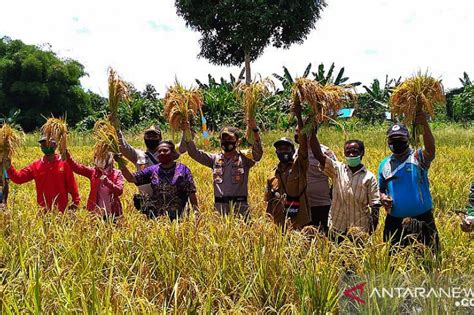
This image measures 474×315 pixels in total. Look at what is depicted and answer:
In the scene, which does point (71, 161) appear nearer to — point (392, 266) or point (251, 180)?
point (392, 266)

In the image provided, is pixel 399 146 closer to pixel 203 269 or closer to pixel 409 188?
pixel 409 188

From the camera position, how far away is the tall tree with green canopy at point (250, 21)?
22266mm

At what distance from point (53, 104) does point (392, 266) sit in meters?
30.8

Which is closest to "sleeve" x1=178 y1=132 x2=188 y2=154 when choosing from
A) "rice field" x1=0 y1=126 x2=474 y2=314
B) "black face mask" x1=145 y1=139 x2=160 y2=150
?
"black face mask" x1=145 y1=139 x2=160 y2=150

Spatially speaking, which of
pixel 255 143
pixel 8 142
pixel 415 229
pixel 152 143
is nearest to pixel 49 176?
pixel 8 142

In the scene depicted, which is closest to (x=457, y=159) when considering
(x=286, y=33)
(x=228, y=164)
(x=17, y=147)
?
(x=228, y=164)

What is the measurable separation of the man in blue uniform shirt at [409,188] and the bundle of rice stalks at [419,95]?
64 mm

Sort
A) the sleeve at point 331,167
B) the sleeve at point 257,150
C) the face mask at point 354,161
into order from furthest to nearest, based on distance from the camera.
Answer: the sleeve at point 257,150
the sleeve at point 331,167
the face mask at point 354,161

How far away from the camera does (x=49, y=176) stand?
173 inches

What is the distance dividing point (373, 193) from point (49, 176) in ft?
9.64

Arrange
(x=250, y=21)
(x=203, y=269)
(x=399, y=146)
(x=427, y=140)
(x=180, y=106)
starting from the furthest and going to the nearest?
(x=250, y=21)
(x=180, y=106)
(x=399, y=146)
(x=427, y=140)
(x=203, y=269)

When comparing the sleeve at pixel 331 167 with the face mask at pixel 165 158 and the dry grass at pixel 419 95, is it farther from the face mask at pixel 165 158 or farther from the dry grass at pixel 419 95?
the face mask at pixel 165 158

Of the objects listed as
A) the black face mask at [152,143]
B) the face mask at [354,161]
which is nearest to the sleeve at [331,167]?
the face mask at [354,161]

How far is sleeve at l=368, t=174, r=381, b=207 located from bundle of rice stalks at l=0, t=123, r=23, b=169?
125 inches
